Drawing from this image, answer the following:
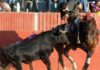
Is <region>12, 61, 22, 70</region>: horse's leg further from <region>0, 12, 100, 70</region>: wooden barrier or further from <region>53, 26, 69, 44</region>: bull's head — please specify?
<region>0, 12, 100, 70</region>: wooden barrier

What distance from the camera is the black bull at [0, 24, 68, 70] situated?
36.8 feet

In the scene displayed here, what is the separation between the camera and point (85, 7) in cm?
1551

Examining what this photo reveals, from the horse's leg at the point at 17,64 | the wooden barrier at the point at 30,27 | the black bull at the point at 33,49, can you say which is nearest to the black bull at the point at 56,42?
the black bull at the point at 33,49

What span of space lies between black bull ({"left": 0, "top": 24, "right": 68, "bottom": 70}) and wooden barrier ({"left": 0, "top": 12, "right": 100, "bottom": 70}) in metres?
1.27

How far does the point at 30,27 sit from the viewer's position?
1312 centimetres

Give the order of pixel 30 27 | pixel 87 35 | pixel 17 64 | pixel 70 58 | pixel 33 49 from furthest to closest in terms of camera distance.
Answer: pixel 30 27, pixel 70 58, pixel 87 35, pixel 33 49, pixel 17 64

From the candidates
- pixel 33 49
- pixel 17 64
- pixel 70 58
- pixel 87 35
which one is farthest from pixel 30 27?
pixel 17 64

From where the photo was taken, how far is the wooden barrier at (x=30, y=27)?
13.0 meters

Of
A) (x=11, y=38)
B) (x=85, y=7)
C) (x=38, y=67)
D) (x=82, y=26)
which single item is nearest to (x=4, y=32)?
(x=11, y=38)

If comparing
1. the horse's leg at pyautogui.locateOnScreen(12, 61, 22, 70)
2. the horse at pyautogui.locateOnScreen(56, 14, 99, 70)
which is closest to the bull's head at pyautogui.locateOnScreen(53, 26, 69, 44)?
the horse at pyautogui.locateOnScreen(56, 14, 99, 70)

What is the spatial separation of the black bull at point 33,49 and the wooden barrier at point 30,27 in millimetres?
1271

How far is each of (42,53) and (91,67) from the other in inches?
82.5

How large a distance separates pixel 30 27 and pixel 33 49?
168 cm

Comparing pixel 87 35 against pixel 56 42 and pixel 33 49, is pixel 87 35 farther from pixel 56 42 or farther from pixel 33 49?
pixel 33 49
